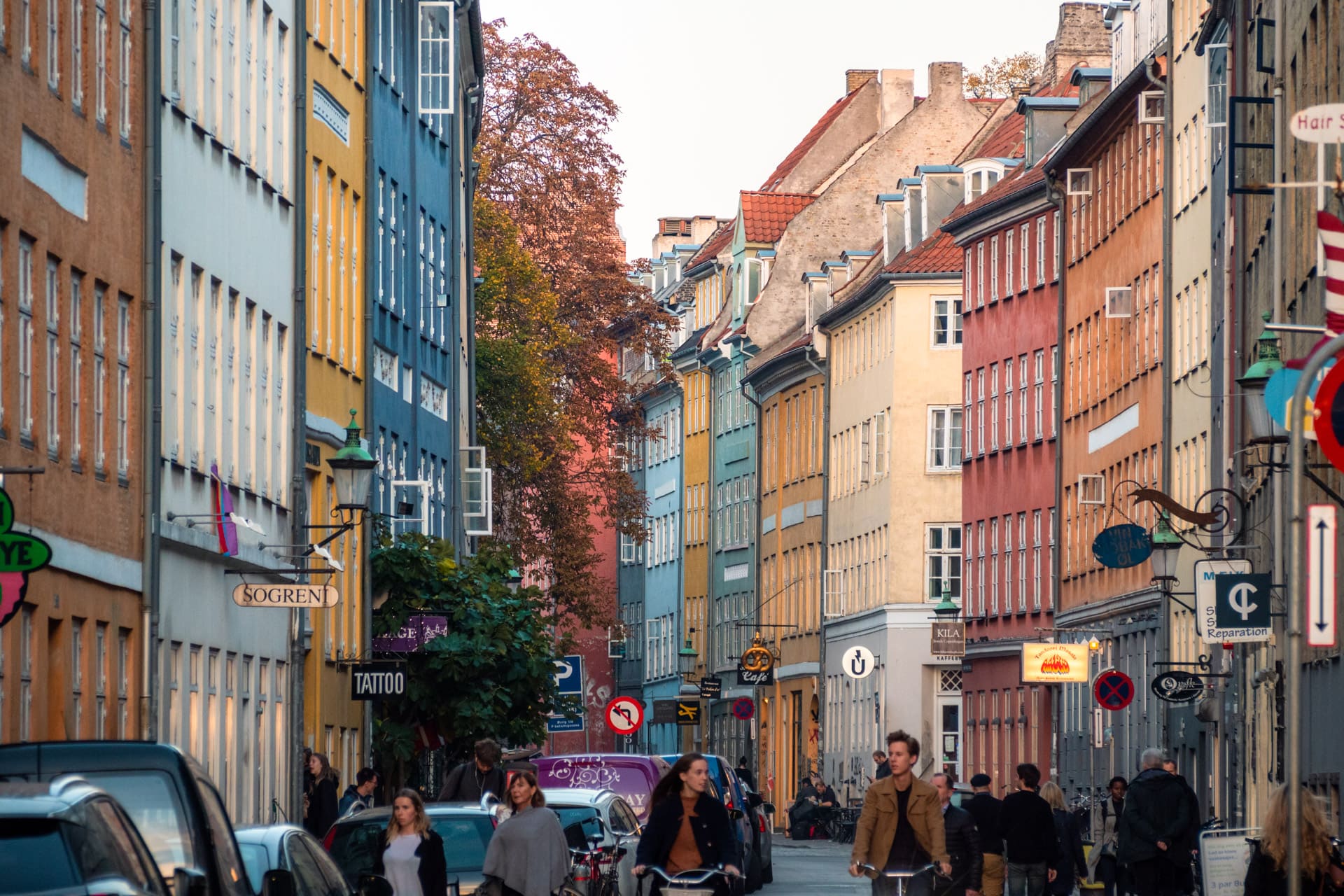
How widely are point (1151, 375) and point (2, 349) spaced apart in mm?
36407

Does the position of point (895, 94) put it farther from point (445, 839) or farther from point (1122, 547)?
point (445, 839)

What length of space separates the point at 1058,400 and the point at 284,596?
132 ft

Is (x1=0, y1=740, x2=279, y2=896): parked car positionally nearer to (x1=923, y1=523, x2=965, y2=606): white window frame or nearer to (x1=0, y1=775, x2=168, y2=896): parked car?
(x1=0, y1=775, x2=168, y2=896): parked car

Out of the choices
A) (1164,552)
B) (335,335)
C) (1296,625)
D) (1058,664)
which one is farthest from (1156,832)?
(1058,664)

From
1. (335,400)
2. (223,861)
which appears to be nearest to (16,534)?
(223,861)

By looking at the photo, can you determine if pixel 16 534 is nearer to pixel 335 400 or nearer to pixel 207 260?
pixel 207 260

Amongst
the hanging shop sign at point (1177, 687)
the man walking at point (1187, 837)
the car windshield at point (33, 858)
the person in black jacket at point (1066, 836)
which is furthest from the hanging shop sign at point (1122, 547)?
the car windshield at point (33, 858)

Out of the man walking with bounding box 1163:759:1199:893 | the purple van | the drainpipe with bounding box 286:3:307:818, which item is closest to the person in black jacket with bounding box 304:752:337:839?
the purple van

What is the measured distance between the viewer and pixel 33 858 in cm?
952

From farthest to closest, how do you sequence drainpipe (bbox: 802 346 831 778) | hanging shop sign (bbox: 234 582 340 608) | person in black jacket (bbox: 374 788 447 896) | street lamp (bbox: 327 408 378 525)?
drainpipe (bbox: 802 346 831 778) → street lamp (bbox: 327 408 378 525) → hanging shop sign (bbox: 234 582 340 608) → person in black jacket (bbox: 374 788 447 896)

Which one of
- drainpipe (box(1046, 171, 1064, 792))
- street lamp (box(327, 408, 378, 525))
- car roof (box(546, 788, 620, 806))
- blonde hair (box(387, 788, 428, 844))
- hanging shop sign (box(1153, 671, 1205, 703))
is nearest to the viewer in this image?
blonde hair (box(387, 788, 428, 844))

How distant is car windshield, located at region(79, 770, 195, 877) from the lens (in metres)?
12.1

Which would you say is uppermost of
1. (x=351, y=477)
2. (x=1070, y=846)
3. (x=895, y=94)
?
(x=895, y=94)

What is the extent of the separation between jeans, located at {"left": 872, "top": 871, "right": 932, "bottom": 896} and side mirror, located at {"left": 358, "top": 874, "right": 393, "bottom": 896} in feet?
12.0
